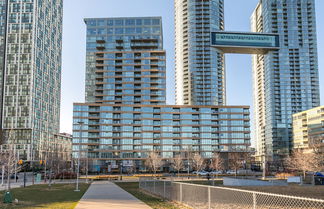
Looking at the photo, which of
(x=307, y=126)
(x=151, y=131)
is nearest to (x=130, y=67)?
(x=151, y=131)

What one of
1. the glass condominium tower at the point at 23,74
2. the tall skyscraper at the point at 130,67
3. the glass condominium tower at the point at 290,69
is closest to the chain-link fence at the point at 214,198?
the tall skyscraper at the point at 130,67

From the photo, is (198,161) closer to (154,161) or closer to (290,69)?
(154,161)

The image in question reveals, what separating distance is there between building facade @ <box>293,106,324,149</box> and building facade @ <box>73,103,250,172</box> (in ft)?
129

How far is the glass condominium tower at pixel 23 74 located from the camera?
13912 cm

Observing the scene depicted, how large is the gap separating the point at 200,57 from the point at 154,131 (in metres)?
69.4

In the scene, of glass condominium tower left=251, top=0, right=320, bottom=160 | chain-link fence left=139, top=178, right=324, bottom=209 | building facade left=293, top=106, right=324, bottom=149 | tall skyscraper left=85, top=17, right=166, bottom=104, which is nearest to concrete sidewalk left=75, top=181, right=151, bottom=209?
chain-link fence left=139, top=178, right=324, bottom=209

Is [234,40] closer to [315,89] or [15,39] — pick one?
[15,39]

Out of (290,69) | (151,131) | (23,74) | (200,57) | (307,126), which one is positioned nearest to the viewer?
(151,131)

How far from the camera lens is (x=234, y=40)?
26.5 metres

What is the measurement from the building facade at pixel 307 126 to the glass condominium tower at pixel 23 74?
11693 cm

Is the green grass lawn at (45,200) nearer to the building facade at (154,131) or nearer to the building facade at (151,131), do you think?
the building facade at (151,131)

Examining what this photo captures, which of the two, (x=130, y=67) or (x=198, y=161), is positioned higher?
(x=130, y=67)

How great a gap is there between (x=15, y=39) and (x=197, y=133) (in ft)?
289

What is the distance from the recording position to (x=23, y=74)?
141875 millimetres
